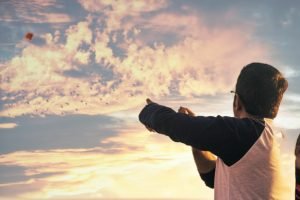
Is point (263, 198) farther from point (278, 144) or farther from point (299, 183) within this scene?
point (299, 183)

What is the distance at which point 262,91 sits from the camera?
5770 mm

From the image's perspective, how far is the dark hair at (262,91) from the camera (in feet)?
18.9

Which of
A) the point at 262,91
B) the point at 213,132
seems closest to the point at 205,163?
the point at 262,91

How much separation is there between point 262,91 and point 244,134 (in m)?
0.85

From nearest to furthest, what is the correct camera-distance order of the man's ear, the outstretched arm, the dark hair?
the dark hair → the man's ear → the outstretched arm

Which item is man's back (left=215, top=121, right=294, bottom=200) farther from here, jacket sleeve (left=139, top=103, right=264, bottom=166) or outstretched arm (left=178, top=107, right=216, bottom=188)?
outstretched arm (left=178, top=107, right=216, bottom=188)

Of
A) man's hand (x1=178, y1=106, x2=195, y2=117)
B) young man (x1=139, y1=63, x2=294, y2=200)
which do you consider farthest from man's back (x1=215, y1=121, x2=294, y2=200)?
man's hand (x1=178, y1=106, x2=195, y2=117)

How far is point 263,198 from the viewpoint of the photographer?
548 centimetres

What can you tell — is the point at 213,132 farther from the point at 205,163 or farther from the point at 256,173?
the point at 205,163

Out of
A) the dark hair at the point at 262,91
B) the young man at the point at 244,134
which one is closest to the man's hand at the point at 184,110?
the young man at the point at 244,134

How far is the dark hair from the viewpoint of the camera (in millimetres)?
5754

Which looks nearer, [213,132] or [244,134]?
[213,132]

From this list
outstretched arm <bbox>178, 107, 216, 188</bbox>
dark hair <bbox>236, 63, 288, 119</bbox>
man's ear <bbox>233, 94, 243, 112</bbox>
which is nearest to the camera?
dark hair <bbox>236, 63, 288, 119</bbox>

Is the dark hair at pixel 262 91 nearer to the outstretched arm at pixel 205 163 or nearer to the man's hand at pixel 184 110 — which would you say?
the man's hand at pixel 184 110
